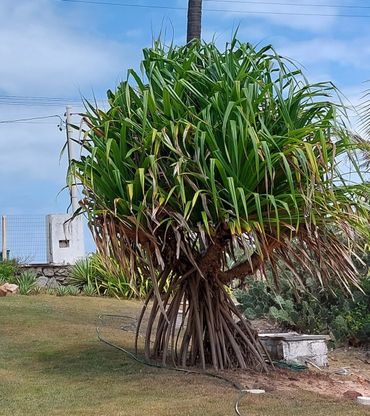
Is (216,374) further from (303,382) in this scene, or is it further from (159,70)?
(159,70)

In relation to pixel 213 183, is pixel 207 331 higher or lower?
lower

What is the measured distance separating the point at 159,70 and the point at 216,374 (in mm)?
3211

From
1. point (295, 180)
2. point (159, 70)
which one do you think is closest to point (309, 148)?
point (295, 180)

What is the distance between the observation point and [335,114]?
7.14 meters

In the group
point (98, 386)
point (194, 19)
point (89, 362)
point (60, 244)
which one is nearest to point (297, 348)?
point (89, 362)

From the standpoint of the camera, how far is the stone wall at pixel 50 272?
56.6 ft

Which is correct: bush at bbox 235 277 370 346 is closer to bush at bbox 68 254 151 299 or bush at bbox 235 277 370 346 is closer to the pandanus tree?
the pandanus tree

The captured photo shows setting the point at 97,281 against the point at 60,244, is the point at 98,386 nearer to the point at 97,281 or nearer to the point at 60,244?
the point at 97,281

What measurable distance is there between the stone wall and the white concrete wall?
0.22 meters

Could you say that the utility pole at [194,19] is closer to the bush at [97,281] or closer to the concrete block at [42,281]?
the bush at [97,281]

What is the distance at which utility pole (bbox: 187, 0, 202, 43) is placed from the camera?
1141 cm

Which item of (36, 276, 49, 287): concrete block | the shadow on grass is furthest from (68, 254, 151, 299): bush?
the shadow on grass

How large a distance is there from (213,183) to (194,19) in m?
5.84

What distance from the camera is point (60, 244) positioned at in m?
17.9
